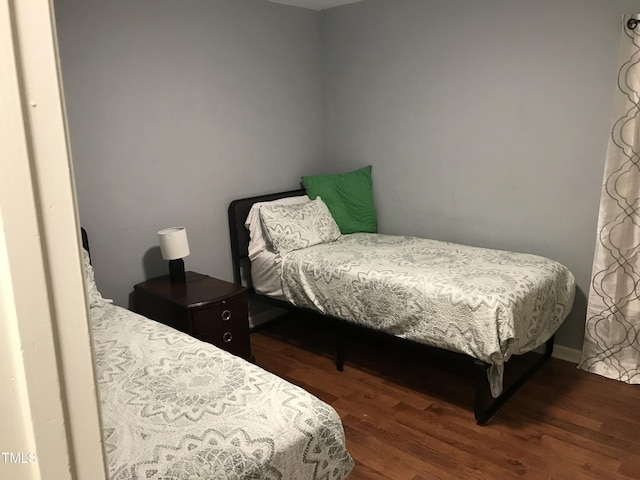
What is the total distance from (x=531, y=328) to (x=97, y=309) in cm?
217

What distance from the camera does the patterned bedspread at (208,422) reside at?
1.31 meters

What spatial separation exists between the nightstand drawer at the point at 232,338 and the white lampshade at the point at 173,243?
496 mm

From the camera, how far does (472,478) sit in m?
2.06

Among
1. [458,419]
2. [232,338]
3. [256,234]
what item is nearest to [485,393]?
[458,419]

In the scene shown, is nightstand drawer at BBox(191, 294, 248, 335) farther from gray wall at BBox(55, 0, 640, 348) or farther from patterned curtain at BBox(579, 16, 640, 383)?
patterned curtain at BBox(579, 16, 640, 383)

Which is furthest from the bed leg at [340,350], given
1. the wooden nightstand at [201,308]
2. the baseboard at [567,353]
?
the baseboard at [567,353]

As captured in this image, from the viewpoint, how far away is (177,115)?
305 cm

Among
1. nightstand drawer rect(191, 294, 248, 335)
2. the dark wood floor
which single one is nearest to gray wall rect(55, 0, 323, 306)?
nightstand drawer rect(191, 294, 248, 335)

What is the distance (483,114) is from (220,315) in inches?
80.4

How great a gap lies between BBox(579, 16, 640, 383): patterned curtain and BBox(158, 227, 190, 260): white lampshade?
2331mm

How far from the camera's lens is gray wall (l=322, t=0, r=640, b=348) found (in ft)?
9.18

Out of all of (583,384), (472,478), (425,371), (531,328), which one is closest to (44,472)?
(472,478)

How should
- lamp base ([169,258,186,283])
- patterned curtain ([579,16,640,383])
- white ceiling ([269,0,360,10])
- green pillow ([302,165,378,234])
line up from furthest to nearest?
1. green pillow ([302,165,378,234])
2. white ceiling ([269,0,360,10])
3. lamp base ([169,258,186,283])
4. patterned curtain ([579,16,640,383])

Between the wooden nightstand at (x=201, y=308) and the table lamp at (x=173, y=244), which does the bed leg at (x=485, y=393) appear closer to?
the wooden nightstand at (x=201, y=308)
